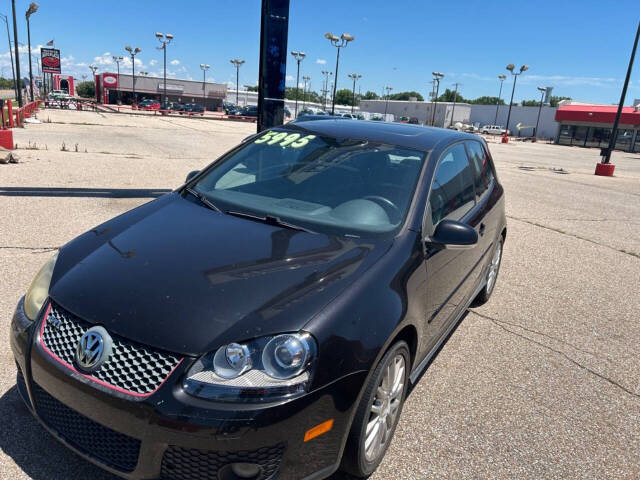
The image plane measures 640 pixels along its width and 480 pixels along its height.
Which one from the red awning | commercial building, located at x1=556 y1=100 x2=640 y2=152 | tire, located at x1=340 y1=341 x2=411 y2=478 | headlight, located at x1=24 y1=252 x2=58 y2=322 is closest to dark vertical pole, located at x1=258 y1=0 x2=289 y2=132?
headlight, located at x1=24 y1=252 x2=58 y2=322

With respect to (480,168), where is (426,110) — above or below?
above

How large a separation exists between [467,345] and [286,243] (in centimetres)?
212

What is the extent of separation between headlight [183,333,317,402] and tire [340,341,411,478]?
409mm

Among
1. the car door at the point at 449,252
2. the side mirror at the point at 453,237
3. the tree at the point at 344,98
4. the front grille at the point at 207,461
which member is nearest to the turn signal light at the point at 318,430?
the front grille at the point at 207,461

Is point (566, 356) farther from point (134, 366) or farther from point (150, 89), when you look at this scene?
point (150, 89)

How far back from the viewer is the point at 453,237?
2791 mm

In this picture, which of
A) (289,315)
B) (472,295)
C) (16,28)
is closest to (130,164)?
(472,295)

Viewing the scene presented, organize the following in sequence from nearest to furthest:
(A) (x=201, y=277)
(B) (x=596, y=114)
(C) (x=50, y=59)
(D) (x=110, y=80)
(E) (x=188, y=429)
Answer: (E) (x=188, y=429) → (A) (x=201, y=277) → (B) (x=596, y=114) → (C) (x=50, y=59) → (D) (x=110, y=80)

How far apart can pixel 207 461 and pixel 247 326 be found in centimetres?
51

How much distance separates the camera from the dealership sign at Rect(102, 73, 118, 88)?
267ft

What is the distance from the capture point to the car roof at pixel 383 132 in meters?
3.49

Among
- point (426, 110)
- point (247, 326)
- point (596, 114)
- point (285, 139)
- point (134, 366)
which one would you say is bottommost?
point (134, 366)

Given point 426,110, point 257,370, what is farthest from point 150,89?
point 257,370

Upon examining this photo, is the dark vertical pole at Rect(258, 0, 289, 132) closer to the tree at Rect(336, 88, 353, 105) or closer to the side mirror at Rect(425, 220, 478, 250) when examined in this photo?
the side mirror at Rect(425, 220, 478, 250)
